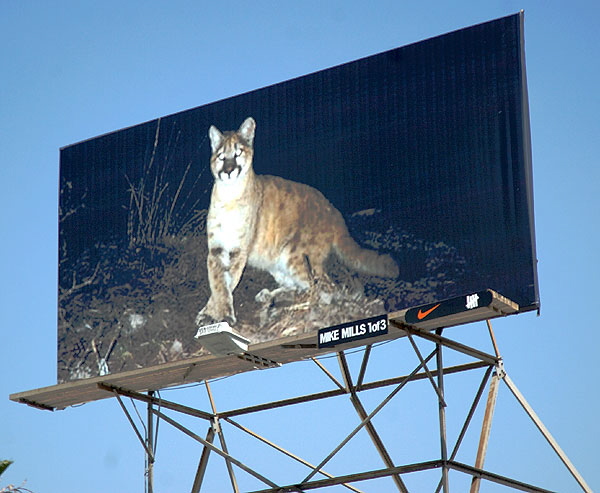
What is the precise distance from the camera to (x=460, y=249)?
72.9ft

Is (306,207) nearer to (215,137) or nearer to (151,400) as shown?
(215,137)

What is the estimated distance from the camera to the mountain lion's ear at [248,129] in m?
25.3

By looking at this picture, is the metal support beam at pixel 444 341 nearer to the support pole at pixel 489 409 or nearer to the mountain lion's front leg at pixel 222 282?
the support pole at pixel 489 409

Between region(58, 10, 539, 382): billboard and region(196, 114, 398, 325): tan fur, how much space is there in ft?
0.08

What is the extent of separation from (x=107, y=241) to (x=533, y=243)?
8549mm

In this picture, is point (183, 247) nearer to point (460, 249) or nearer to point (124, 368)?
point (124, 368)

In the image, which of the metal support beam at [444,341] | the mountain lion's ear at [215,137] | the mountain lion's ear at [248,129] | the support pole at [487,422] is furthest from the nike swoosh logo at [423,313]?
the mountain lion's ear at [215,137]

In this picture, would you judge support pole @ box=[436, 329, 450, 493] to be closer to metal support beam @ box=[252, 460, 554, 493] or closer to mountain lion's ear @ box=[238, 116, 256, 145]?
metal support beam @ box=[252, 460, 554, 493]

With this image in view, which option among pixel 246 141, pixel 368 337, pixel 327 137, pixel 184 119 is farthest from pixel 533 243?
pixel 184 119

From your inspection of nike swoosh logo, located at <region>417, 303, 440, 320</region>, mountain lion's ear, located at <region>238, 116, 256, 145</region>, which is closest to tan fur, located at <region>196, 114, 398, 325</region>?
mountain lion's ear, located at <region>238, 116, 256, 145</region>

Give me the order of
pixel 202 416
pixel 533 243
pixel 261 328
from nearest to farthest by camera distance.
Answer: pixel 533 243, pixel 261 328, pixel 202 416

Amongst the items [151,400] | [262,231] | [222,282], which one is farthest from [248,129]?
[151,400]

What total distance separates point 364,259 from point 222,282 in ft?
9.48

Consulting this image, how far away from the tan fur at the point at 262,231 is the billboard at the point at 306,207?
25 mm
